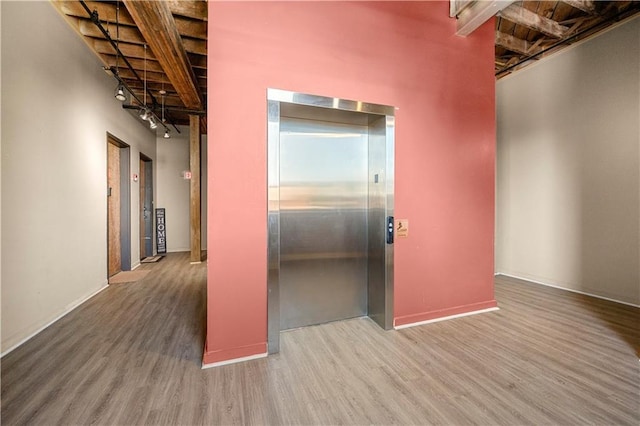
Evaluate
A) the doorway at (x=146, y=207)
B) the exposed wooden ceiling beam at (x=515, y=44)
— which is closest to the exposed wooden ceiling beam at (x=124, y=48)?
the doorway at (x=146, y=207)

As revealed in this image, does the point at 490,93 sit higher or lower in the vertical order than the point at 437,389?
higher

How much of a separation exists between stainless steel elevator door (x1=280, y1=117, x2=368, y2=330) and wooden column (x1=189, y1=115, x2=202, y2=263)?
3.93 meters

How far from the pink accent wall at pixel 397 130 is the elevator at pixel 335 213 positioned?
173 mm

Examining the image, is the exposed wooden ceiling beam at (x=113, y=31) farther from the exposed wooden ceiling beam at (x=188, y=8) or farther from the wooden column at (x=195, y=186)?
the wooden column at (x=195, y=186)

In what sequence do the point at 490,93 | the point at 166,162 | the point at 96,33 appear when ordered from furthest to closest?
the point at 166,162 → the point at 96,33 → the point at 490,93

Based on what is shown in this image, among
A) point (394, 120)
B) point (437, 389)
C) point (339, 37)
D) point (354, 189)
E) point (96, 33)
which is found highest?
point (96, 33)

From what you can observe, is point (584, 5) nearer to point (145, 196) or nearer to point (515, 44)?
point (515, 44)

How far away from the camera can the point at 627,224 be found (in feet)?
10.8

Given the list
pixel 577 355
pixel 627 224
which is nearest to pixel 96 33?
pixel 577 355

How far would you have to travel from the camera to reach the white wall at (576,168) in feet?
10.7

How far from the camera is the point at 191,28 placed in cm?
330

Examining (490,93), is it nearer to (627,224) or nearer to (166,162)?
(627,224)

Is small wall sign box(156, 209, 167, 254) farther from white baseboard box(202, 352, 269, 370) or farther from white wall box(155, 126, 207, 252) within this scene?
white baseboard box(202, 352, 269, 370)

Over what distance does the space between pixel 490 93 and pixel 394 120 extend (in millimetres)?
1452
